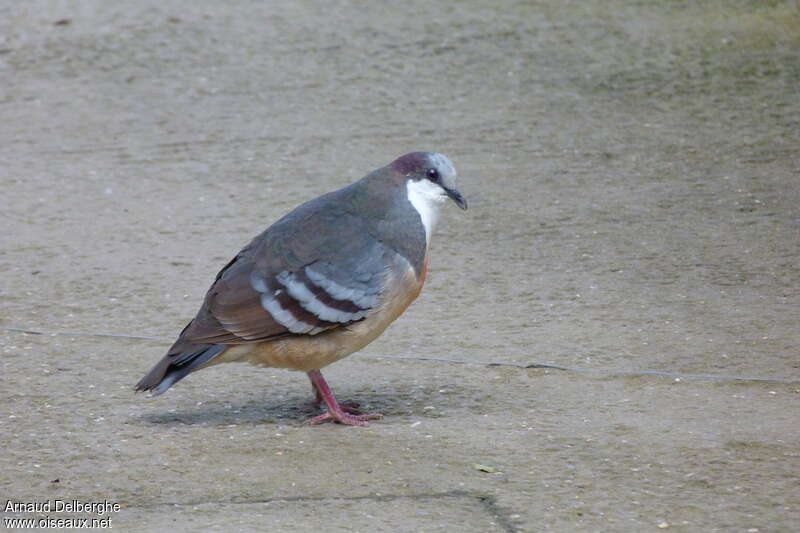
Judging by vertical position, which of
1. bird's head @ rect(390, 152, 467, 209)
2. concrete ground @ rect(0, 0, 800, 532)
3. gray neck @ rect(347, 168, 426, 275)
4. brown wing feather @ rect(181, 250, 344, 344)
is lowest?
concrete ground @ rect(0, 0, 800, 532)

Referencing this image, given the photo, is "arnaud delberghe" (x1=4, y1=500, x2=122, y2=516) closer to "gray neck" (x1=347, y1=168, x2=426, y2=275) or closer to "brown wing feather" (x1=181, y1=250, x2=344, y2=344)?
"brown wing feather" (x1=181, y1=250, x2=344, y2=344)

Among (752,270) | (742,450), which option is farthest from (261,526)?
(752,270)

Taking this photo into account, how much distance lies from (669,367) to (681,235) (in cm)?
170

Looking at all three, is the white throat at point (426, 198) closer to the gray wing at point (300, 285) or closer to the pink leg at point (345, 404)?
the gray wing at point (300, 285)

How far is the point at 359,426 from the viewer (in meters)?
4.70

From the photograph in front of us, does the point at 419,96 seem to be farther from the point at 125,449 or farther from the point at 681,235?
the point at 125,449

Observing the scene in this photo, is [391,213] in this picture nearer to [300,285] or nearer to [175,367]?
[300,285]

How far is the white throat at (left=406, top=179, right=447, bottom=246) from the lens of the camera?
4809 mm

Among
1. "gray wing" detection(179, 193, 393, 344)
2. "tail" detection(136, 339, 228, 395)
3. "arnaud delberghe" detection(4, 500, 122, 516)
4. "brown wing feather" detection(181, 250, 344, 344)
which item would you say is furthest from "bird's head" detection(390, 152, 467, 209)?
"arnaud delberghe" detection(4, 500, 122, 516)

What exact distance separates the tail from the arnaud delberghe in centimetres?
63

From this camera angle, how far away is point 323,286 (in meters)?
4.63

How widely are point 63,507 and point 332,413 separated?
1061 millimetres

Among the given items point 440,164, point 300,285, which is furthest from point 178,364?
point 440,164

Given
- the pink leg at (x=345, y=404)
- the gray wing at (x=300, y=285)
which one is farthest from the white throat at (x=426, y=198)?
the pink leg at (x=345, y=404)
